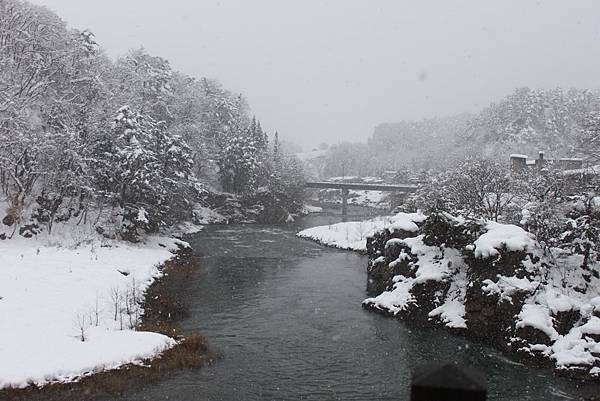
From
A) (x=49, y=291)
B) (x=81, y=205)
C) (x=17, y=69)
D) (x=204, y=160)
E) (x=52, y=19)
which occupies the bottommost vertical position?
(x=49, y=291)

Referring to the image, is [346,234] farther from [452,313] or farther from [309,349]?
[309,349]

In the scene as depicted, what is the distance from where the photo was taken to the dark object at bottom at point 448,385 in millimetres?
2348

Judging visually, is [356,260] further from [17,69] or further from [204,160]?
[204,160]

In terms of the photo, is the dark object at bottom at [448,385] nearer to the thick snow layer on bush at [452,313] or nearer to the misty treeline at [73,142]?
the thick snow layer on bush at [452,313]

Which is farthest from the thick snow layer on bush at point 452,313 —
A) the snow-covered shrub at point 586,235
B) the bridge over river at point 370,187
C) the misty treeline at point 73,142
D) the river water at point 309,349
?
the bridge over river at point 370,187

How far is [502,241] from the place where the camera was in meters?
19.4

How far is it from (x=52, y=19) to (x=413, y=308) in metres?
39.4

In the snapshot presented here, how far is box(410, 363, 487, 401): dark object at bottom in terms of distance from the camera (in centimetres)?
235

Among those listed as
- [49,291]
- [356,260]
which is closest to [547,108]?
[356,260]

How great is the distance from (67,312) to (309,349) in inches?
357

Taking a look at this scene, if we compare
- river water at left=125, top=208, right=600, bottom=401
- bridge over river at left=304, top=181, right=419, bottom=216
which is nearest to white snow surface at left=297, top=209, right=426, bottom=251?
river water at left=125, top=208, right=600, bottom=401

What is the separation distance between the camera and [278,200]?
218 feet

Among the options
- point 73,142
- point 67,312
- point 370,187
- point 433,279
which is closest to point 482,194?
point 433,279

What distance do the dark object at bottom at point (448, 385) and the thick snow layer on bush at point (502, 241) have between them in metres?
18.3
